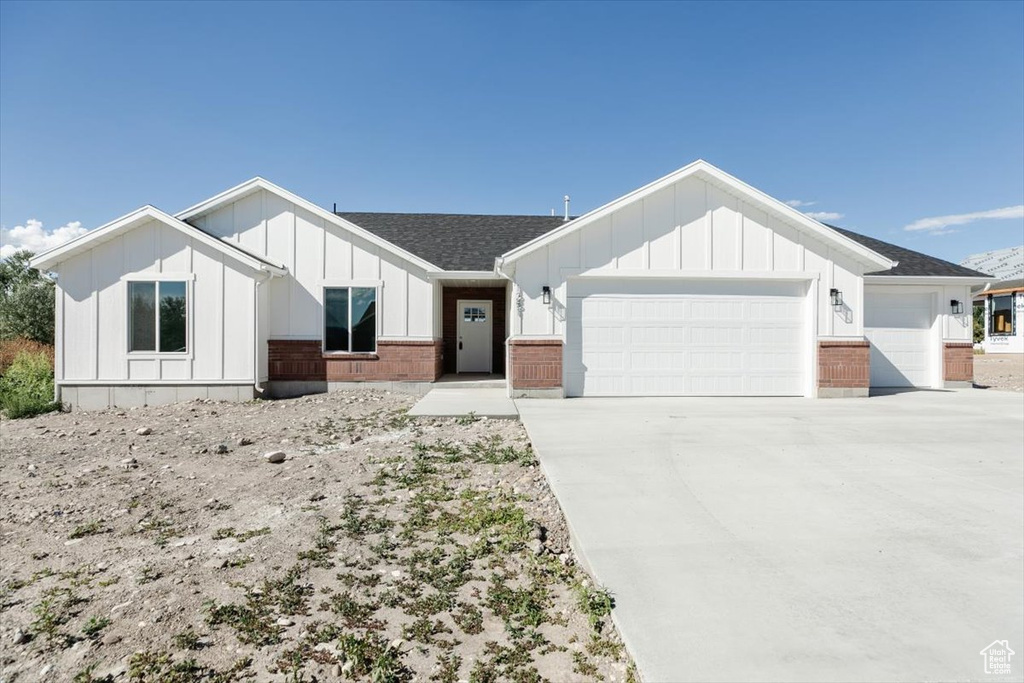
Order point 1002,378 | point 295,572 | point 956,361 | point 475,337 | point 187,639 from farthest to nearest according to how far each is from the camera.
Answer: point 1002,378 < point 475,337 < point 956,361 < point 295,572 < point 187,639

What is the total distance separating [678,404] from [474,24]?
942cm

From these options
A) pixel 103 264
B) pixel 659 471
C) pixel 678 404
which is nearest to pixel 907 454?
pixel 659 471

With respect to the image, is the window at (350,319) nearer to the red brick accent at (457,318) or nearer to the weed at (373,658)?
the red brick accent at (457,318)

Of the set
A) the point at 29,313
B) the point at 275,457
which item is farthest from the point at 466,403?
the point at 29,313

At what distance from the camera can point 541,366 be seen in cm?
1109

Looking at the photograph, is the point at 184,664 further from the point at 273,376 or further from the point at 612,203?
the point at 273,376

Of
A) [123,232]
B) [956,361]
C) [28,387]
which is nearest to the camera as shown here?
[123,232]

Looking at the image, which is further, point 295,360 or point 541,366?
point 295,360

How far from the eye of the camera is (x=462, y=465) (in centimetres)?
626

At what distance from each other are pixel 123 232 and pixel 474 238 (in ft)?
27.0

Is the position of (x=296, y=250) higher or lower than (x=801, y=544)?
higher

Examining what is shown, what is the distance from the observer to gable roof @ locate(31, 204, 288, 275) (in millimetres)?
11023

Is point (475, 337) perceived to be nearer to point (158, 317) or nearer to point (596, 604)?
point (158, 317)

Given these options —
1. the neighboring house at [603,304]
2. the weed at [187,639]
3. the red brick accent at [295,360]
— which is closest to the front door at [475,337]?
the red brick accent at [295,360]
